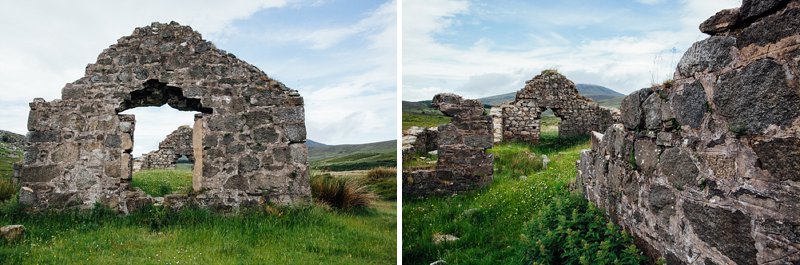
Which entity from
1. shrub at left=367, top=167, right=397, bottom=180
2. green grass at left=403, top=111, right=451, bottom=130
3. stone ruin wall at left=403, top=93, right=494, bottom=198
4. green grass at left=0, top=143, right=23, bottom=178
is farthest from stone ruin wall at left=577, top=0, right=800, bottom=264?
green grass at left=0, top=143, right=23, bottom=178

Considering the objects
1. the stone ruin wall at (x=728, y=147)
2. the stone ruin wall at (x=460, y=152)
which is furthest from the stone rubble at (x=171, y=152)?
the stone ruin wall at (x=728, y=147)

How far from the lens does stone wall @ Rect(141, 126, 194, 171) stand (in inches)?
770

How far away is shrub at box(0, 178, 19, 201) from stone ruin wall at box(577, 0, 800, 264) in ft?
33.1

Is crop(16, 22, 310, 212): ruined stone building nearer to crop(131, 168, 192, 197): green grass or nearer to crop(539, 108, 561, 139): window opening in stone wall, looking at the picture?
crop(131, 168, 192, 197): green grass

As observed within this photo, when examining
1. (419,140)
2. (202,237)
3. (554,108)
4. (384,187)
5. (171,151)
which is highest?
(554,108)

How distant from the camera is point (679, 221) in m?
3.64

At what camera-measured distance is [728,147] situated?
3002mm

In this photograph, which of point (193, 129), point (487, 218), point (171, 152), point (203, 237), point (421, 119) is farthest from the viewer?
point (171, 152)

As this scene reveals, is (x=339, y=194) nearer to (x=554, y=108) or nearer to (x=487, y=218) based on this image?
(x=487, y=218)

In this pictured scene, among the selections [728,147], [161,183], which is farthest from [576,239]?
[161,183]

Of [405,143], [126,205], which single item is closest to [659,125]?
[126,205]

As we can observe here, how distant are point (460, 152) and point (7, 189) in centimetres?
775

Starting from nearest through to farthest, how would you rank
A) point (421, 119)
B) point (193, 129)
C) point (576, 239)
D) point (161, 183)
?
point (576, 239)
point (193, 129)
point (161, 183)
point (421, 119)

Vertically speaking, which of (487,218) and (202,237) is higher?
(487,218)
